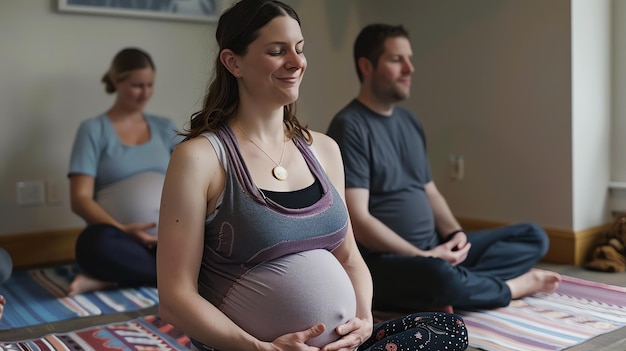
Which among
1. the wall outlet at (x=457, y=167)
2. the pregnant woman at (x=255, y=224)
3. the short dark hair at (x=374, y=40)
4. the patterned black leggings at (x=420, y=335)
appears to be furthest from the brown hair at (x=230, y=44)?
the wall outlet at (x=457, y=167)

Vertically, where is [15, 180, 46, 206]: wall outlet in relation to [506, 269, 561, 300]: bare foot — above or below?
above

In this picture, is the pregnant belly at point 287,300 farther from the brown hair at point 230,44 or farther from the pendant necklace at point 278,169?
the brown hair at point 230,44

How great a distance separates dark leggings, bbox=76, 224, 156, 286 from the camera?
2887 millimetres

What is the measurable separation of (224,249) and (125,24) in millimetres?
2424

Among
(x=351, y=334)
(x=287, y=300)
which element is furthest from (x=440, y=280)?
(x=287, y=300)

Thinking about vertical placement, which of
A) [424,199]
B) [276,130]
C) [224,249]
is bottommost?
[424,199]

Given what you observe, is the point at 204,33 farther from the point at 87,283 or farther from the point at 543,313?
the point at 543,313

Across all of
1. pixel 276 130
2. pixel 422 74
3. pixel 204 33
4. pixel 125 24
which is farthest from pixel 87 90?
pixel 276 130

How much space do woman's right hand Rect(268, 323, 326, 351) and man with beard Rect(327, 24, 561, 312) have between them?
1067 millimetres

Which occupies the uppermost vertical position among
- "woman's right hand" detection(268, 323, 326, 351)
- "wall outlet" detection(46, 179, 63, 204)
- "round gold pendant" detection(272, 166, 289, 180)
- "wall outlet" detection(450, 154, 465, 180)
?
"round gold pendant" detection(272, 166, 289, 180)

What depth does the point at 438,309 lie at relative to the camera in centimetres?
249

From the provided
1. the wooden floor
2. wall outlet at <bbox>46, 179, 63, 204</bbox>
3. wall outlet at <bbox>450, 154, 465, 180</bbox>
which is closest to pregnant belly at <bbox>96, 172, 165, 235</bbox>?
wall outlet at <bbox>46, 179, 63, 204</bbox>

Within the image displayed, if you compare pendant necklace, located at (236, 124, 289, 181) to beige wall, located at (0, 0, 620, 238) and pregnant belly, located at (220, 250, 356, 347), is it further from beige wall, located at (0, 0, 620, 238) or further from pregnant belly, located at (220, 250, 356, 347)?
beige wall, located at (0, 0, 620, 238)

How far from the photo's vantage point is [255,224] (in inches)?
56.6
